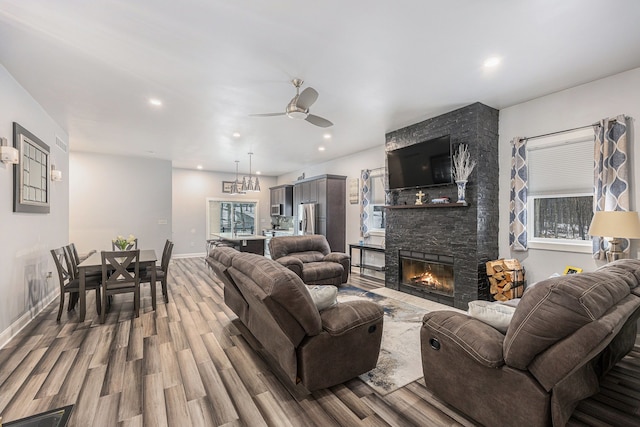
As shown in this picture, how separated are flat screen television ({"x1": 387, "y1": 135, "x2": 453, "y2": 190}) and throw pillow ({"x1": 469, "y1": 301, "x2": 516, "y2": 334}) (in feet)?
9.02

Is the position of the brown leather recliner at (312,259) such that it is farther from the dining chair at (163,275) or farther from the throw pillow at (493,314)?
the throw pillow at (493,314)

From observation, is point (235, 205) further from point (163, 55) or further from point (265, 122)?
point (163, 55)

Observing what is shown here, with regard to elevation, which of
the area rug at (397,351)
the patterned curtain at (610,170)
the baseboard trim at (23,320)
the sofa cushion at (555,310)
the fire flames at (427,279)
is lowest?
the area rug at (397,351)

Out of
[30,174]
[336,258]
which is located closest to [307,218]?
[336,258]

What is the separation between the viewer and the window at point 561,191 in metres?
3.58

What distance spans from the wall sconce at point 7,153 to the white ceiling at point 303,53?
829 millimetres

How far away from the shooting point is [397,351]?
2920 millimetres

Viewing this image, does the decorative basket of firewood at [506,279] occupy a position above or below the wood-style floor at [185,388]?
above

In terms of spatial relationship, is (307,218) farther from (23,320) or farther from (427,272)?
(23,320)

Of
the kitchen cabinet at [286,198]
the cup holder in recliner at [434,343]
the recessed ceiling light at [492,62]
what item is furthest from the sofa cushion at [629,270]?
the kitchen cabinet at [286,198]

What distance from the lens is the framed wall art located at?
336cm

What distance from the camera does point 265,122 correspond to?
4.92 metres

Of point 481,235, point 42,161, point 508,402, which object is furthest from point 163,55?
point 481,235

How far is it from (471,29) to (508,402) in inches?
111
